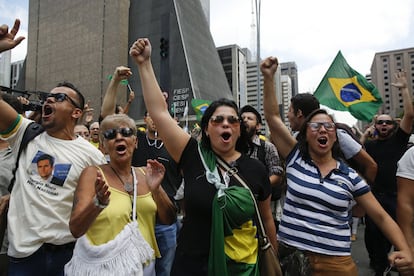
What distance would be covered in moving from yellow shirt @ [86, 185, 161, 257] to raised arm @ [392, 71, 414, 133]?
3.38 meters

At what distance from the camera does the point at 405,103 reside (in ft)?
13.1

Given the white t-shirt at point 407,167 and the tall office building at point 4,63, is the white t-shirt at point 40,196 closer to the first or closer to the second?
the tall office building at point 4,63

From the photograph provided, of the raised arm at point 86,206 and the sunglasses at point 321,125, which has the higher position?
the sunglasses at point 321,125

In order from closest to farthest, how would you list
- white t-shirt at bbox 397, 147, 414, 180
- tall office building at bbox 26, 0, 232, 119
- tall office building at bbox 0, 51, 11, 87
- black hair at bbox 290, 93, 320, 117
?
white t-shirt at bbox 397, 147, 414, 180 → black hair at bbox 290, 93, 320, 117 → tall office building at bbox 0, 51, 11, 87 → tall office building at bbox 26, 0, 232, 119

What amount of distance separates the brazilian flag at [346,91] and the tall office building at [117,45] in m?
24.2

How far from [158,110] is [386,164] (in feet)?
11.7

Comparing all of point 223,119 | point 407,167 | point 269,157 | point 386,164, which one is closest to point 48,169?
point 223,119

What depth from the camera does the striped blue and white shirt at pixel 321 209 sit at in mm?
2336

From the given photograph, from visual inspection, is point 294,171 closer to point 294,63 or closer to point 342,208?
point 342,208

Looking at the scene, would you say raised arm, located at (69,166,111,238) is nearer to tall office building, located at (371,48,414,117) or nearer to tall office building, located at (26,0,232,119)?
tall office building, located at (26,0,232,119)

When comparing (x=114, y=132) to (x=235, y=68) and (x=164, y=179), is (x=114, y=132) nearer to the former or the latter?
(x=164, y=179)

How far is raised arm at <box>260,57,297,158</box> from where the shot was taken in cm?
258

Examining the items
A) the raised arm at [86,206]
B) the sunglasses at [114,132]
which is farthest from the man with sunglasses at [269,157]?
A: the raised arm at [86,206]

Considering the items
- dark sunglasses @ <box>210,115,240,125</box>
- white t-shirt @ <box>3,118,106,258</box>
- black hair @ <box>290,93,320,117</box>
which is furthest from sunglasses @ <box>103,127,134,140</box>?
black hair @ <box>290,93,320,117</box>
